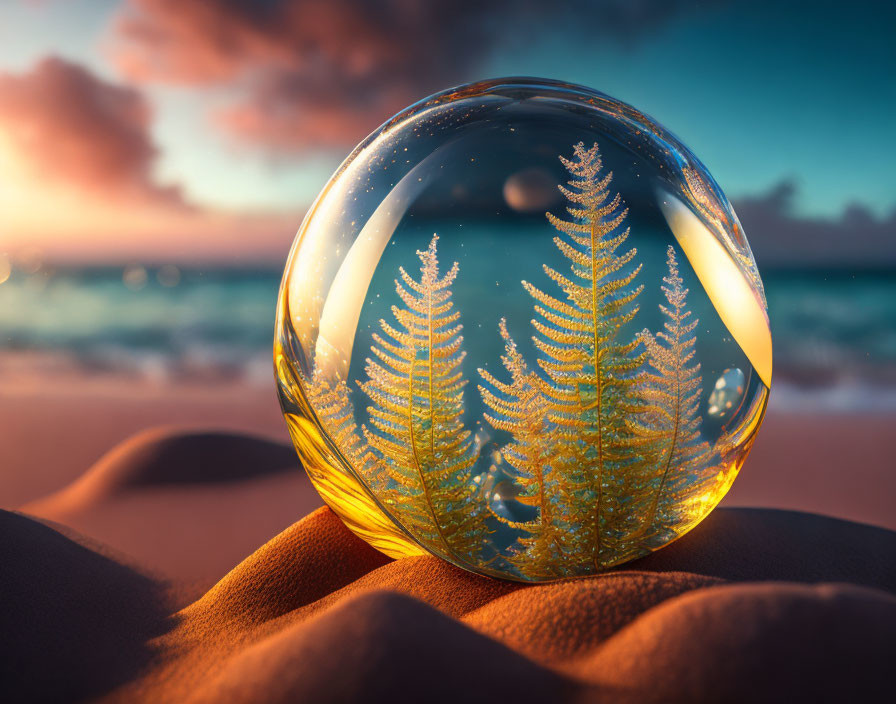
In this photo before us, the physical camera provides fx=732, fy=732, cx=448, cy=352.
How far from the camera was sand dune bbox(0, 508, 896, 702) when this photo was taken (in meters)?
0.82

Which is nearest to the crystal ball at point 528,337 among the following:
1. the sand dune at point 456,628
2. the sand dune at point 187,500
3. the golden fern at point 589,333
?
the golden fern at point 589,333

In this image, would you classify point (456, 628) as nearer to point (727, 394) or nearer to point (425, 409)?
point (425, 409)

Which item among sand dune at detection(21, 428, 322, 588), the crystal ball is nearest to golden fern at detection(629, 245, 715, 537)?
the crystal ball

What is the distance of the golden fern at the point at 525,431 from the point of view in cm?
110

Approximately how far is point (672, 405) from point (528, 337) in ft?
0.85

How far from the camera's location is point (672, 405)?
1.15 meters

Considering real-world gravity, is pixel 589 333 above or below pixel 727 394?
above

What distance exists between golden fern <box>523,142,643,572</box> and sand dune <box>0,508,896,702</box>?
20cm

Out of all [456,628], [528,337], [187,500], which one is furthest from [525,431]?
[187,500]

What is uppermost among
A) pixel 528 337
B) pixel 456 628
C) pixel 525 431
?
pixel 528 337

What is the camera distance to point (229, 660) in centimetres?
112

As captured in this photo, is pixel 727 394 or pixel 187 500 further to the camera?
pixel 187 500

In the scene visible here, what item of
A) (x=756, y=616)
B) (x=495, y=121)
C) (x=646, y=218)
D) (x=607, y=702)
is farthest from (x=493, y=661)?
(x=495, y=121)

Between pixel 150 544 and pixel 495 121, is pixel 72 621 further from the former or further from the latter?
pixel 495 121
